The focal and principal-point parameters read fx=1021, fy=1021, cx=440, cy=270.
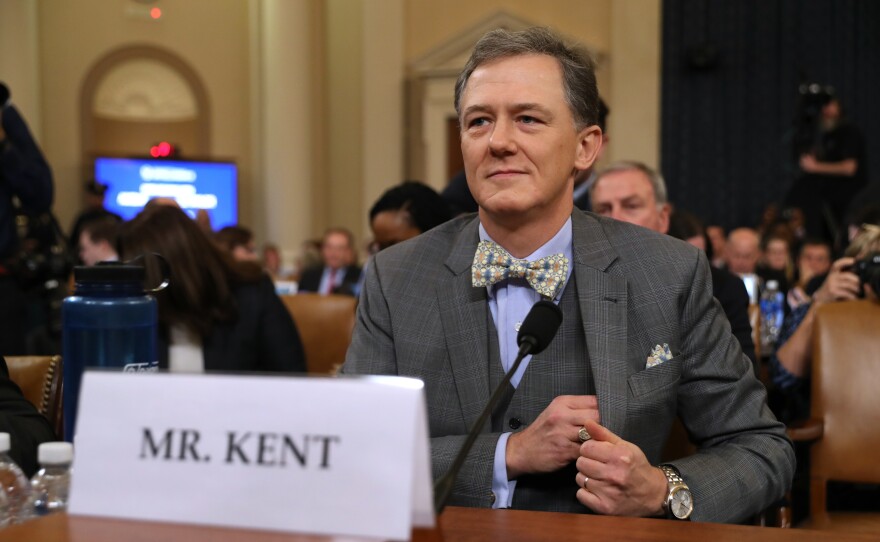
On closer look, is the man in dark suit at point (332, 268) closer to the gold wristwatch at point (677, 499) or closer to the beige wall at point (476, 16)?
the beige wall at point (476, 16)

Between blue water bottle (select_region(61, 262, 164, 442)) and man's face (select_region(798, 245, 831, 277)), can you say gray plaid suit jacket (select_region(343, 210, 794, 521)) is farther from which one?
man's face (select_region(798, 245, 831, 277))

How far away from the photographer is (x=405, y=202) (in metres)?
3.73

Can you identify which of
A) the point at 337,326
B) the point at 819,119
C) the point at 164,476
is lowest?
the point at 337,326

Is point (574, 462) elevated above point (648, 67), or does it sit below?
below

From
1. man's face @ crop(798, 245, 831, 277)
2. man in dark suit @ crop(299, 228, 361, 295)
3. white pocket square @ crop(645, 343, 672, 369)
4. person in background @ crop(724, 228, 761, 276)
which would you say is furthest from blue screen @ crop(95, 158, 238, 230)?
white pocket square @ crop(645, 343, 672, 369)

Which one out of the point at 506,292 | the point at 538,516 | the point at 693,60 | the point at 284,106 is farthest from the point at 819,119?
the point at 538,516

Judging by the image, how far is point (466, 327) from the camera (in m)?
1.72

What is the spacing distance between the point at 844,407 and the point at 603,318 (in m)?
1.15

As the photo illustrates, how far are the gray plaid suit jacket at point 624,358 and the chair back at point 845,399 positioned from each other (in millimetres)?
902

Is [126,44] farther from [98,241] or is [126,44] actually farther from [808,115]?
[98,241]

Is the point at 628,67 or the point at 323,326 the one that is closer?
the point at 323,326

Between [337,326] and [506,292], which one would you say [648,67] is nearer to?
[337,326]

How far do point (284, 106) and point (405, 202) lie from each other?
7.95 metres

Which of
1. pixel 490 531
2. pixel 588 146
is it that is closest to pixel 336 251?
pixel 588 146
